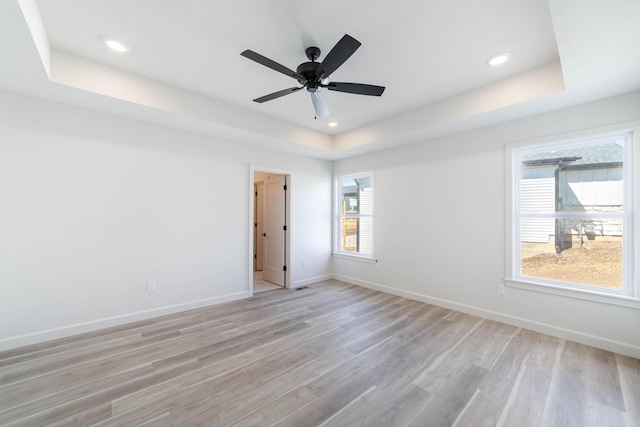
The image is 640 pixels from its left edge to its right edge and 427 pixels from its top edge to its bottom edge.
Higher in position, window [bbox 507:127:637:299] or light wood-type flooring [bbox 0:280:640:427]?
window [bbox 507:127:637:299]

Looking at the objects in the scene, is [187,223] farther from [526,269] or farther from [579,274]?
[579,274]

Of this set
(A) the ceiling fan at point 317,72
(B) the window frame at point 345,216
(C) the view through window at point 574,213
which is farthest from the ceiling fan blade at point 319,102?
(C) the view through window at point 574,213

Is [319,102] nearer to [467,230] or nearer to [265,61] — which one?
[265,61]

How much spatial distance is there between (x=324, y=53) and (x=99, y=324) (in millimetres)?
3964

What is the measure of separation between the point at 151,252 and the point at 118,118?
68.9 inches

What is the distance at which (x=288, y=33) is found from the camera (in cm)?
223

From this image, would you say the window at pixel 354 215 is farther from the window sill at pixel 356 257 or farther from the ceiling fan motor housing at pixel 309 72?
the ceiling fan motor housing at pixel 309 72

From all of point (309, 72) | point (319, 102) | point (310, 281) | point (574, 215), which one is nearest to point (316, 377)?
point (319, 102)

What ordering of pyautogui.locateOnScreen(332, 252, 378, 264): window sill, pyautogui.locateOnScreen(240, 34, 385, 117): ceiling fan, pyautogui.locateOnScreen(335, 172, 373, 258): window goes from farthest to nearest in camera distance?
1. pyautogui.locateOnScreen(335, 172, 373, 258): window
2. pyautogui.locateOnScreen(332, 252, 378, 264): window sill
3. pyautogui.locateOnScreen(240, 34, 385, 117): ceiling fan

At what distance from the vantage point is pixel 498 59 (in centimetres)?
257

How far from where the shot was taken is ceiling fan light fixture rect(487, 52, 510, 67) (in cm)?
251

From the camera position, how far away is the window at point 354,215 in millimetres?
5219

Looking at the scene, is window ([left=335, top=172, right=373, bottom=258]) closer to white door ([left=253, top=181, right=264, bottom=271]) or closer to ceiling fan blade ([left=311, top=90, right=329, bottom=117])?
white door ([left=253, top=181, right=264, bottom=271])

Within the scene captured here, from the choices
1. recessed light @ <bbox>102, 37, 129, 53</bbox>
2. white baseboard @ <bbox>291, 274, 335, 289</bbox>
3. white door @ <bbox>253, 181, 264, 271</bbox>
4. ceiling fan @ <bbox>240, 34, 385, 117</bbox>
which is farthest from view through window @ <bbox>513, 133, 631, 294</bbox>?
white door @ <bbox>253, 181, 264, 271</bbox>
